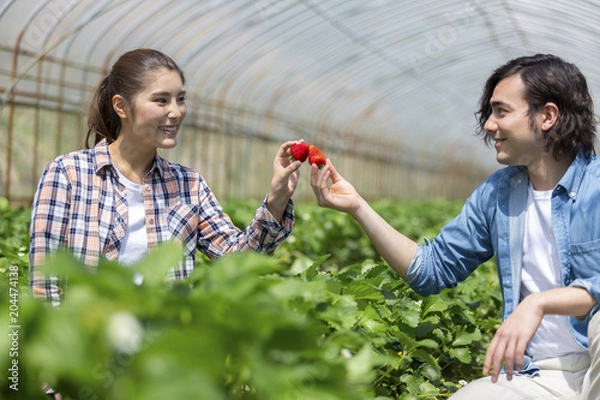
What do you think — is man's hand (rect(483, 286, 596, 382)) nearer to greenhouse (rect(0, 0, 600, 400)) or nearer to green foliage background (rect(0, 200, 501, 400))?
greenhouse (rect(0, 0, 600, 400))

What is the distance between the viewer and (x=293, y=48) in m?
12.6

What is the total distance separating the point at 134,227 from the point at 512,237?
4.23 feet

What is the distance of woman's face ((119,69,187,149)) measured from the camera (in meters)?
2.94

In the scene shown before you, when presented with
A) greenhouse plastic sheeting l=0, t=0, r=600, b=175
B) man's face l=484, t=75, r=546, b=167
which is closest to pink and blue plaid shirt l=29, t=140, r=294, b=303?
man's face l=484, t=75, r=546, b=167

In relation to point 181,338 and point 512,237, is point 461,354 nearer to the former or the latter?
point 512,237

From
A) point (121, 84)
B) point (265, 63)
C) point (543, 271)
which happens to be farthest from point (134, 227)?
point (265, 63)

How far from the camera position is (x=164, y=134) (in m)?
2.97

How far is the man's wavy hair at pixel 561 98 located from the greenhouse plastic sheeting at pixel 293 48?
18.9 ft

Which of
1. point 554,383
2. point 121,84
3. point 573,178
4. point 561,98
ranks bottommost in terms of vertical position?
point 554,383

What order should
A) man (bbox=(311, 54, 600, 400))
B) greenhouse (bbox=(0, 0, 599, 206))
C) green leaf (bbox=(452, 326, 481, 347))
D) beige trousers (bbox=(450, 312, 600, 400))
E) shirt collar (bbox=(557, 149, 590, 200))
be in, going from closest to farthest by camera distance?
beige trousers (bbox=(450, 312, 600, 400)), man (bbox=(311, 54, 600, 400)), shirt collar (bbox=(557, 149, 590, 200)), green leaf (bbox=(452, 326, 481, 347)), greenhouse (bbox=(0, 0, 599, 206))

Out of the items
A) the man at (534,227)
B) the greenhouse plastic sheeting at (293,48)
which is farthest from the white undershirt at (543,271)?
the greenhouse plastic sheeting at (293,48)

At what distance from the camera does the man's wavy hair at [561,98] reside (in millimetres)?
2719

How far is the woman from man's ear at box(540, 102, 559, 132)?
83 centimetres

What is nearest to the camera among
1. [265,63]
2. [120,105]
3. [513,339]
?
[513,339]
